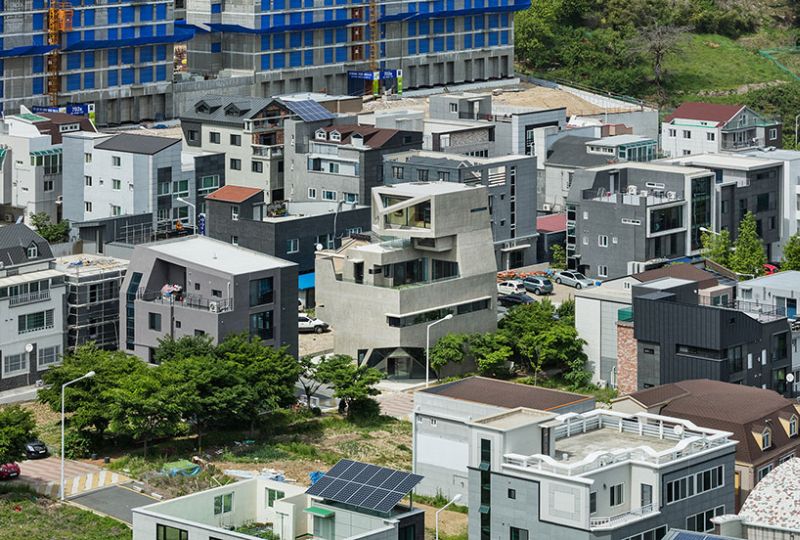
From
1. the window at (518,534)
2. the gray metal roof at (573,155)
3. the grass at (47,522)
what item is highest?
the gray metal roof at (573,155)

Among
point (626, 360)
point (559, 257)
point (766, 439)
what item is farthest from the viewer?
point (559, 257)

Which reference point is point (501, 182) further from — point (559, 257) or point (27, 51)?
point (27, 51)

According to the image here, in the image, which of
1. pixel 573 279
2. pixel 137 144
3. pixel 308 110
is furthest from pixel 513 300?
pixel 137 144

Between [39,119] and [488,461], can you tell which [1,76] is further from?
[488,461]

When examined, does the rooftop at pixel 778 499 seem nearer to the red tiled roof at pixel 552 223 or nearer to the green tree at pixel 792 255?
the green tree at pixel 792 255

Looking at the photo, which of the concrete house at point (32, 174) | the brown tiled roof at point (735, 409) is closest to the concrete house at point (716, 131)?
the concrete house at point (32, 174)

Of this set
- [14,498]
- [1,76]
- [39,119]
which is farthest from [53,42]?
[14,498]
